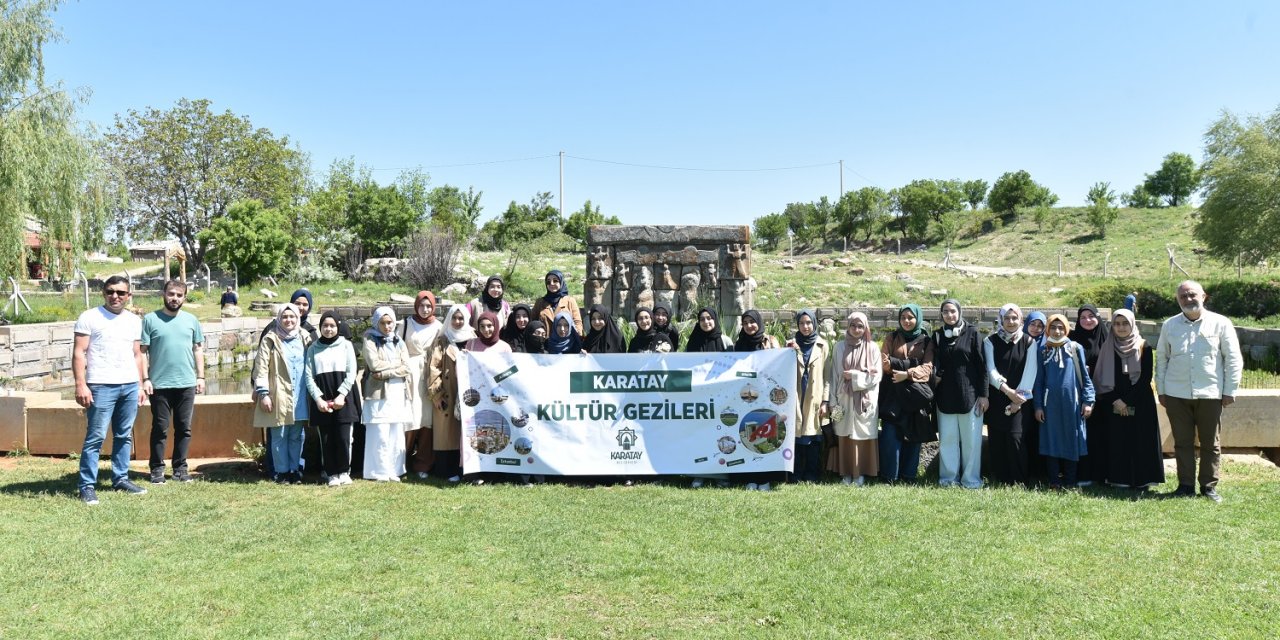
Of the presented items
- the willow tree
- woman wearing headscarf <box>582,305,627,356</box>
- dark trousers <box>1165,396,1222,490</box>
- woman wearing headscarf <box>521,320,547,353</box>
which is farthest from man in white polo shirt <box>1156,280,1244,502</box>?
the willow tree

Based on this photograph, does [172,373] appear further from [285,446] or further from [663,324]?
[663,324]

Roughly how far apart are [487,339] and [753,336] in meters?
2.21

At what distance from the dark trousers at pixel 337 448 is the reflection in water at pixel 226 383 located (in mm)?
6495

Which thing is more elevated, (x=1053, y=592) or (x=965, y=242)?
(x=965, y=242)

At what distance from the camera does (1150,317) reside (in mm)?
22875

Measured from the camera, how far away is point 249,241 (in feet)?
103

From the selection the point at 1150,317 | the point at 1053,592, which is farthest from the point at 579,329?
the point at 1150,317

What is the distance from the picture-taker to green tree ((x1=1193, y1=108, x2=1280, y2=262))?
2469 centimetres

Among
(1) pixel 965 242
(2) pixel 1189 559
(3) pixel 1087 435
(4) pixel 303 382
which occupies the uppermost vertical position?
(1) pixel 965 242

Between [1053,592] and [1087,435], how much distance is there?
2735mm

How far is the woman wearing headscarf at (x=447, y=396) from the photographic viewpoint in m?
6.46

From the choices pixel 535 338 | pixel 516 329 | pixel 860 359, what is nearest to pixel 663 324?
pixel 535 338

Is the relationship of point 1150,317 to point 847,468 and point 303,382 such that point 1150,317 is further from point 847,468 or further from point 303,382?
point 303,382

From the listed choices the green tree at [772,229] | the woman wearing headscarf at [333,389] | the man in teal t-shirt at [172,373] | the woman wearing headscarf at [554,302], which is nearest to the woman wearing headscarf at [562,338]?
the woman wearing headscarf at [554,302]
